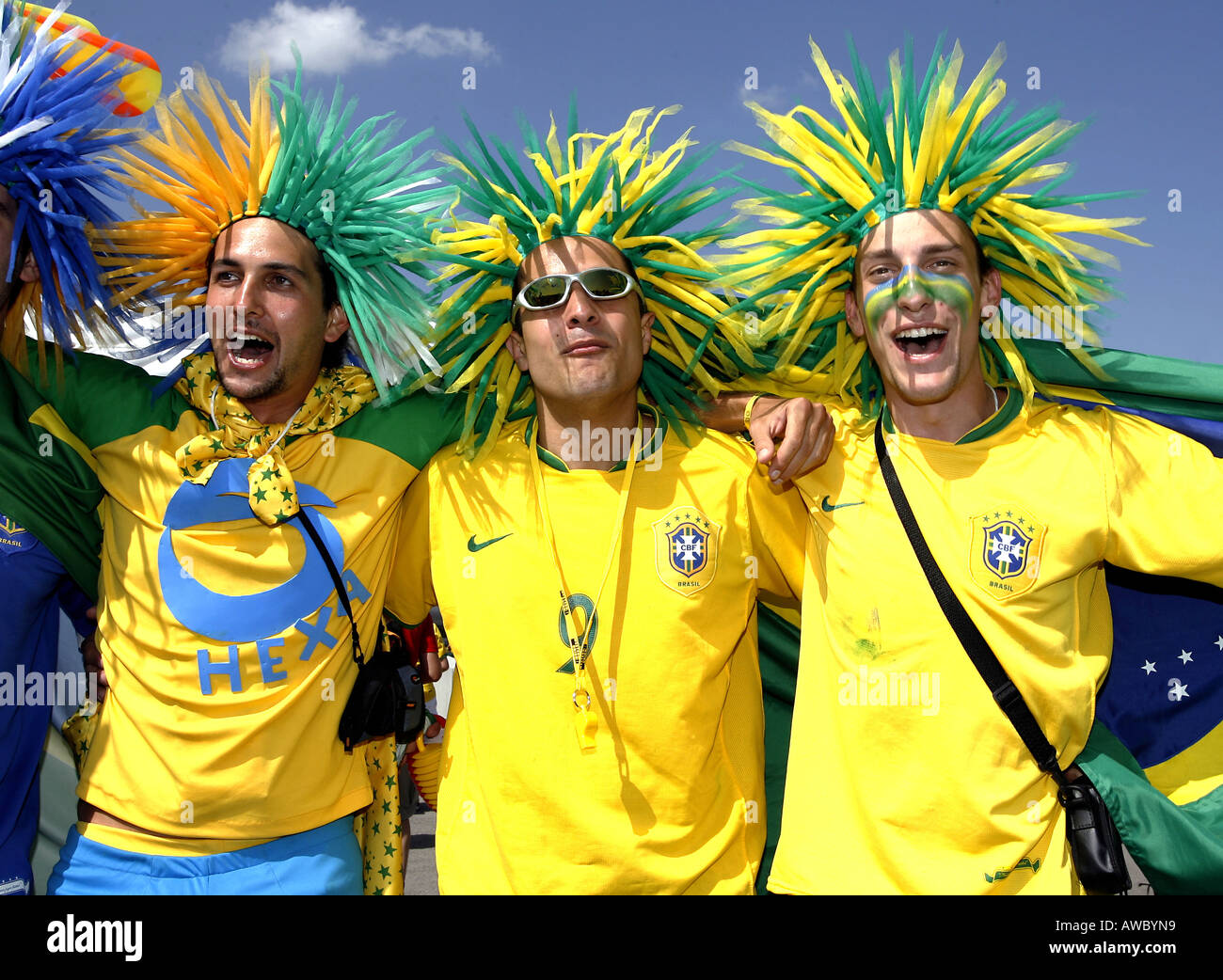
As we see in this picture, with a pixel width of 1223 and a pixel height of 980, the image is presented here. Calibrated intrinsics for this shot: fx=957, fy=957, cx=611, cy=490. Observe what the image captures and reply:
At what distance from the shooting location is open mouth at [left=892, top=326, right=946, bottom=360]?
262 centimetres

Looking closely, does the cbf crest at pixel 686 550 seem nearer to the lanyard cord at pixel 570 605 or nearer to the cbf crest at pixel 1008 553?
the lanyard cord at pixel 570 605

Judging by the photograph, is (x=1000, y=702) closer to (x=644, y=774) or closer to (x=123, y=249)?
(x=644, y=774)

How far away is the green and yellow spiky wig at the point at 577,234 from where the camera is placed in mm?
3027

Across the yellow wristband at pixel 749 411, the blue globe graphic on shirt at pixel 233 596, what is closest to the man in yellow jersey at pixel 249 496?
the blue globe graphic on shirt at pixel 233 596

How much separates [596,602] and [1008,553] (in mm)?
1107

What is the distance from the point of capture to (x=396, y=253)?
122 inches

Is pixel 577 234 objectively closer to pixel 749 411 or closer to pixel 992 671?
pixel 749 411

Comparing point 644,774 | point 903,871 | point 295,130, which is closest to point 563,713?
point 644,774

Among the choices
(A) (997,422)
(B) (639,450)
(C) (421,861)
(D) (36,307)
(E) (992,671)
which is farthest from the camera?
(C) (421,861)

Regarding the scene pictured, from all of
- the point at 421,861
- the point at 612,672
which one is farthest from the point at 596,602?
the point at 421,861

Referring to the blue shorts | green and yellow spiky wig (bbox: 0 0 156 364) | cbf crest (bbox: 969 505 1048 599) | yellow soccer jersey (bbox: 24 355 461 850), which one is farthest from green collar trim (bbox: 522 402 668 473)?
green and yellow spiky wig (bbox: 0 0 156 364)

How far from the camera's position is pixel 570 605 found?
270 cm
